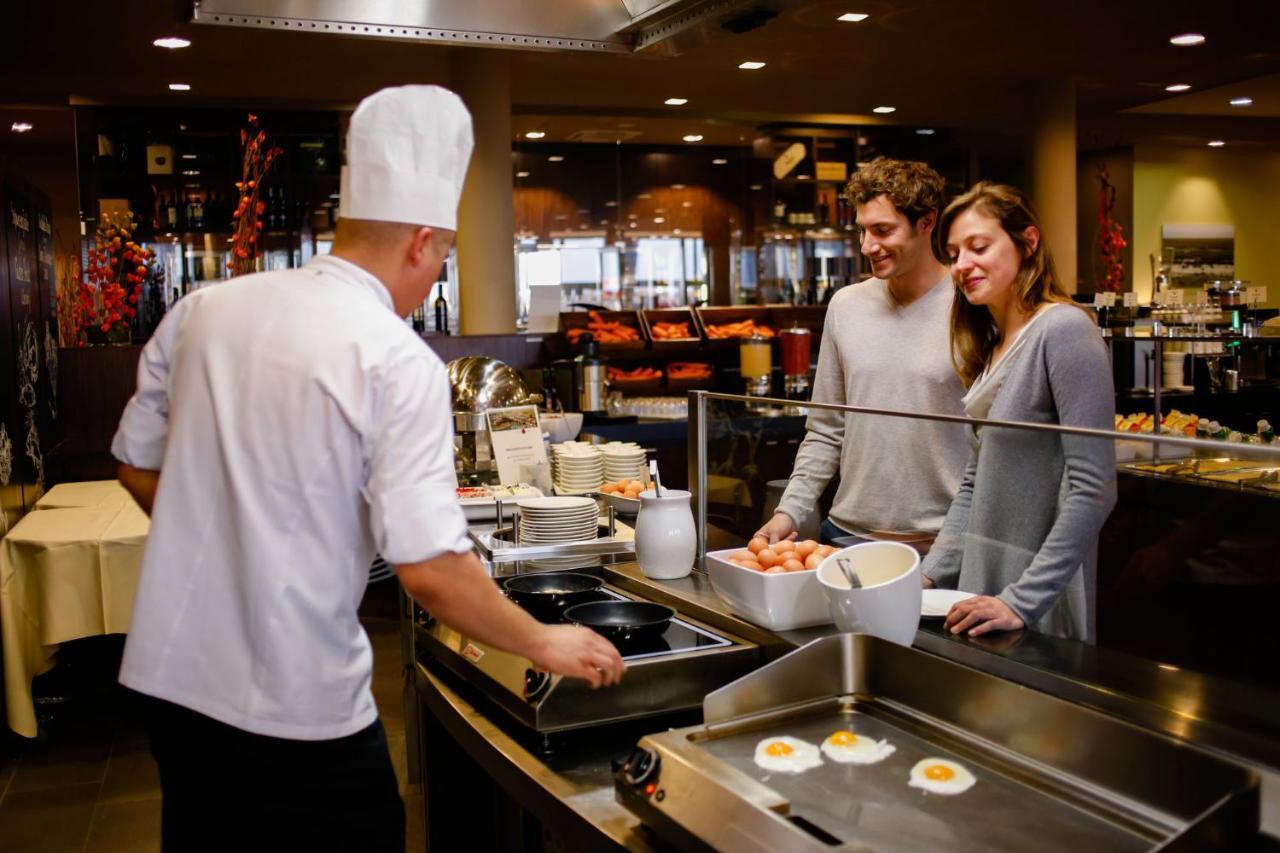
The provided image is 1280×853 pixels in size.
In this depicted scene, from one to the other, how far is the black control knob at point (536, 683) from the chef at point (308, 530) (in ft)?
0.48

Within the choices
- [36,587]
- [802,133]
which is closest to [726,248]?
[802,133]

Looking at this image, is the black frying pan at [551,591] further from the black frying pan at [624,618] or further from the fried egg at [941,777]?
the fried egg at [941,777]

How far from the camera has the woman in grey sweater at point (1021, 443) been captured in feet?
5.05

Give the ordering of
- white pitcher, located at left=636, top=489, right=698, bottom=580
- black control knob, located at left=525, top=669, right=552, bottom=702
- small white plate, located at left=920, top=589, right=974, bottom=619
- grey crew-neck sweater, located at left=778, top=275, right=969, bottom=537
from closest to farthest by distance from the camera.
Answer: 1. black control knob, located at left=525, top=669, right=552, bottom=702
2. small white plate, located at left=920, top=589, right=974, bottom=619
3. grey crew-neck sweater, located at left=778, top=275, right=969, bottom=537
4. white pitcher, located at left=636, top=489, right=698, bottom=580

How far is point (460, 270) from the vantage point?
25.0 feet

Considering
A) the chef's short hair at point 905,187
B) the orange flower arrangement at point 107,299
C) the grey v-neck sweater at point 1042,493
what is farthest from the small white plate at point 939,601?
the orange flower arrangement at point 107,299

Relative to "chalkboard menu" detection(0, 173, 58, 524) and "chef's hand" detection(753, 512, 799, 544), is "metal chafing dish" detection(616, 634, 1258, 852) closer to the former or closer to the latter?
"chef's hand" detection(753, 512, 799, 544)

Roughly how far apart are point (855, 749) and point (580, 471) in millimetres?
2291

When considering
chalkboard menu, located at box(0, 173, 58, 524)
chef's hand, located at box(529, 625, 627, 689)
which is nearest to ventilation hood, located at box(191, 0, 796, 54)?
chef's hand, located at box(529, 625, 627, 689)

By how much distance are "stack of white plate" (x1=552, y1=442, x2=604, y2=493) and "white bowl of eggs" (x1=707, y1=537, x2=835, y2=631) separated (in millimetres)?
1697

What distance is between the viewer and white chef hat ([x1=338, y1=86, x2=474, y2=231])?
5.32ft

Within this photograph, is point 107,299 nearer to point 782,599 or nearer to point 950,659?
point 782,599

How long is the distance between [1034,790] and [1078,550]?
32 centimetres

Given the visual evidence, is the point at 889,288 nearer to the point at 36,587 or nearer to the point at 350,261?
the point at 350,261
